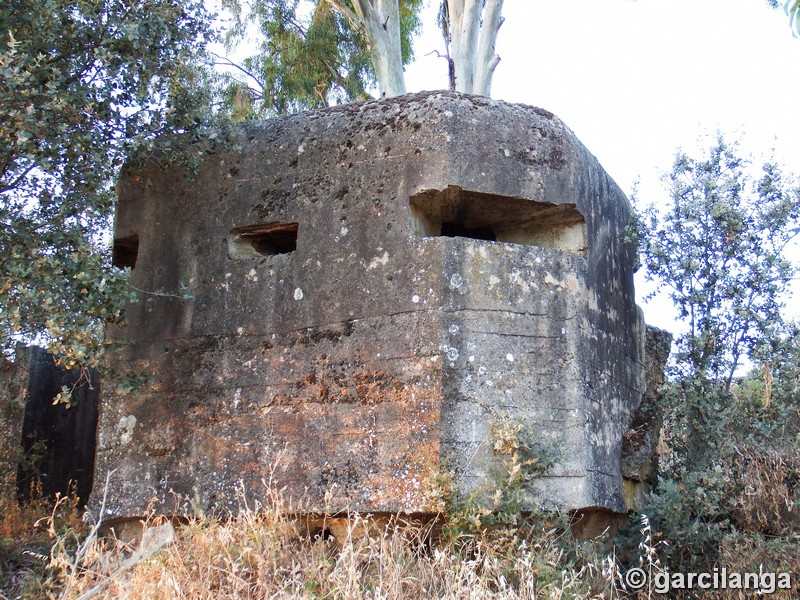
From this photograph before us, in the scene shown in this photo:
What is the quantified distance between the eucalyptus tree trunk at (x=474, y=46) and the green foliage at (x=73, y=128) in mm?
5060

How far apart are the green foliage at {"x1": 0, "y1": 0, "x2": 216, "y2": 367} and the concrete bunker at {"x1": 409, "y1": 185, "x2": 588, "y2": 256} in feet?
5.43

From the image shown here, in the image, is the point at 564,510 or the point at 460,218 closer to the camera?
the point at 564,510

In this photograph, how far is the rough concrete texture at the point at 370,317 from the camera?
201 inches

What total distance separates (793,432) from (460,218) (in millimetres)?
3027

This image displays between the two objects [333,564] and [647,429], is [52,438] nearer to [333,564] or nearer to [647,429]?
[333,564]

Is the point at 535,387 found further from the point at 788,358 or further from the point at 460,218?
the point at 788,358

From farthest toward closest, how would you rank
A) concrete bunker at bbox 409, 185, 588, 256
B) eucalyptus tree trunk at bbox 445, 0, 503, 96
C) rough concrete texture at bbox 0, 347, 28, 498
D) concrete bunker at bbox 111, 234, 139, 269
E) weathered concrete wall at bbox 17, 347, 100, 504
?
eucalyptus tree trunk at bbox 445, 0, 503, 96
weathered concrete wall at bbox 17, 347, 100, 504
rough concrete texture at bbox 0, 347, 28, 498
concrete bunker at bbox 111, 234, 139, 269
concrete bunker at bbox 409, 185, 588, 256

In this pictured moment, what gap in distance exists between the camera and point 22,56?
5270 millimetres

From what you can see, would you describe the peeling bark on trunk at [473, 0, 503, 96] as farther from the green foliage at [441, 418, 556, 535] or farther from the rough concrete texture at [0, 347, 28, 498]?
the green foliage at [441, 418, 556, 535]

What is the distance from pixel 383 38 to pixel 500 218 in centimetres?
567

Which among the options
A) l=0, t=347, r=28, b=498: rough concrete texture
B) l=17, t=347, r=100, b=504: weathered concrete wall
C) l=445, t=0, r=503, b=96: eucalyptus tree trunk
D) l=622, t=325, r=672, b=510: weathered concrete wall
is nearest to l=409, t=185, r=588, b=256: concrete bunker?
l=622, t=325, r=672, b=510: weathered concrete wall

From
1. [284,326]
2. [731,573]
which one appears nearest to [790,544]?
[731,573]

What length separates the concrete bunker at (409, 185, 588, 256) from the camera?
5500mm

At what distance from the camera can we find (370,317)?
17.4ft
